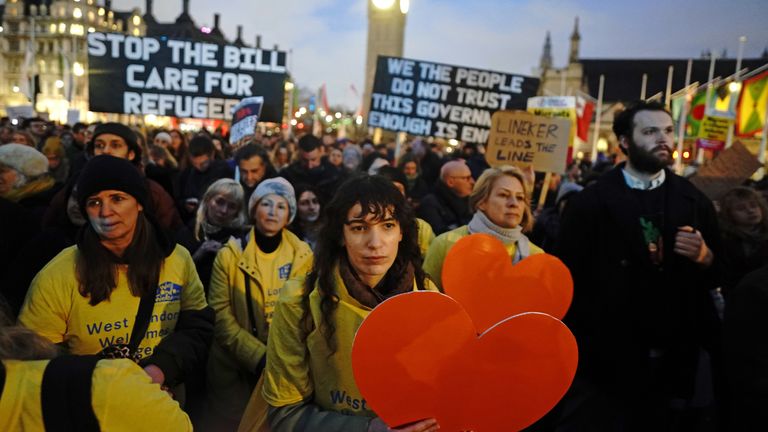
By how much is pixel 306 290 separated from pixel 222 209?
2086mm

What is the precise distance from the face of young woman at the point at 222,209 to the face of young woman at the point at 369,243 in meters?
2.12

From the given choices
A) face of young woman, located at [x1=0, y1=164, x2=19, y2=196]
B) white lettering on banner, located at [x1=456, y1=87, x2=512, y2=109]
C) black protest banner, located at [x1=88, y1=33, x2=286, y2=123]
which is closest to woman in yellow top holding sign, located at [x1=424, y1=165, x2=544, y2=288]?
face of young woman, located at [x1=0, y1=164, x2=19, y2=196]

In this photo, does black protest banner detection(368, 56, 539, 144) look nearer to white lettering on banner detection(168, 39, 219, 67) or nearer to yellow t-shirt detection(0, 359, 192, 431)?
white lettering on banner detection(168, 39, 219, 67)

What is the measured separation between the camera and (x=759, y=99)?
12.7 m

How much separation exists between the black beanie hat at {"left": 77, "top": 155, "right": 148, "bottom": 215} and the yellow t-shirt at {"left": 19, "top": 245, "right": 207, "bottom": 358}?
257 mm

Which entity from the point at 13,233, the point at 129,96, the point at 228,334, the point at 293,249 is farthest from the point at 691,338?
the point at 129,96

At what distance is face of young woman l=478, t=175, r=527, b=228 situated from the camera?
10.9 feet

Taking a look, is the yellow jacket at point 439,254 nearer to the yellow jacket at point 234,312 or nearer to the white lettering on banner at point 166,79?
the yellow jacket at point 234,312

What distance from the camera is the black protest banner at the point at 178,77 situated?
23.9 feet

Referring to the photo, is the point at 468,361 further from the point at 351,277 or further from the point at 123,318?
the point at 123,318

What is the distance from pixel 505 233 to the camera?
3307 mm

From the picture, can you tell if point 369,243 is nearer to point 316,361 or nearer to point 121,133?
point 316,361

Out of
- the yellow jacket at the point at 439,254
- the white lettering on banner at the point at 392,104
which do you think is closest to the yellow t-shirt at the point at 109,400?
the yellow jacket at the point at 439,254

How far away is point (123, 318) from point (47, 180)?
2.14 m
